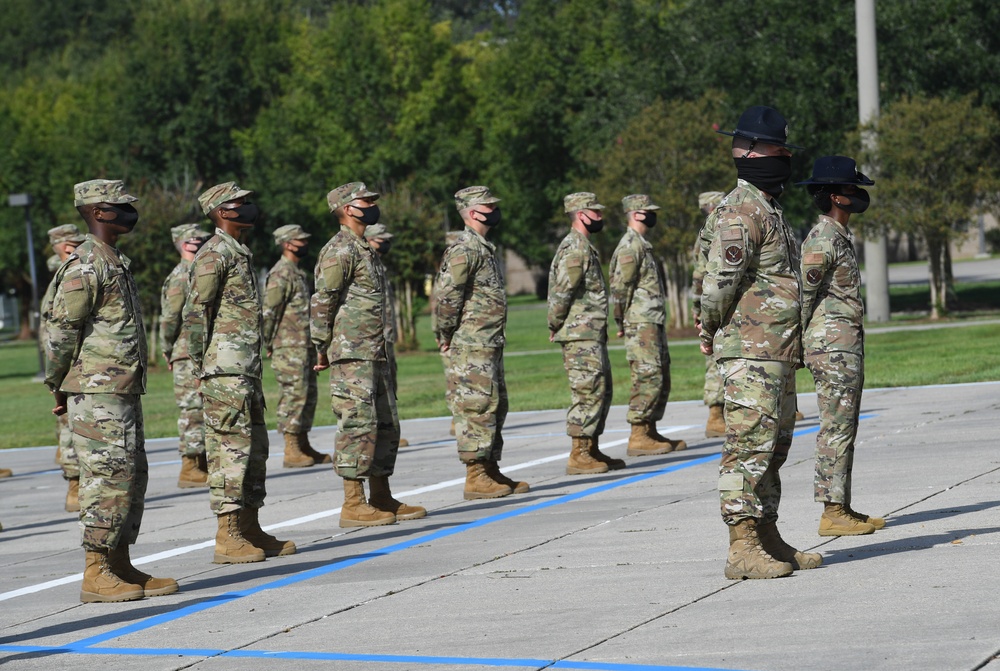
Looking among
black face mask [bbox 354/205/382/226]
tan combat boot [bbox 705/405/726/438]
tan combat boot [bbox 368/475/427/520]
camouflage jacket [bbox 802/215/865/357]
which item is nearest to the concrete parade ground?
tan combat boot [bbox 368/475/427/520]

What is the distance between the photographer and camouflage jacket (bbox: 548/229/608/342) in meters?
13.3

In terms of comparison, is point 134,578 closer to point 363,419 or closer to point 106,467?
point 106,467

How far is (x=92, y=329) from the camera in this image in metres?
8.83

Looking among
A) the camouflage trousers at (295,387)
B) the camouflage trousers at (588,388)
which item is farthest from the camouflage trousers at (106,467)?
the camouflage trousers at (295,387)

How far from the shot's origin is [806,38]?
4022cm

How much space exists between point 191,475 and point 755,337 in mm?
8431

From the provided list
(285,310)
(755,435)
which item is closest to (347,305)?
(755,435)

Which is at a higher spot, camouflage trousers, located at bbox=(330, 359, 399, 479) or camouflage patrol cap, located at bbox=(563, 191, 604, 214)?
camouflage patrol cap, located at bbox=(563, 191, 604, 214)

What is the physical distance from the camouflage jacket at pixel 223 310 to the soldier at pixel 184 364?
4.03 meters

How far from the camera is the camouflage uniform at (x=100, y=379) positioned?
8672 mm

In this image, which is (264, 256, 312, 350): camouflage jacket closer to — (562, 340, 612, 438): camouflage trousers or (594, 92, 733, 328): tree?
(562, 340, 612, 438): camouflage trousers

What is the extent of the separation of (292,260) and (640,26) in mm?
33304

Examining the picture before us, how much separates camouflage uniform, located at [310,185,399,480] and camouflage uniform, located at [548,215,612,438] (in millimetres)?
2441

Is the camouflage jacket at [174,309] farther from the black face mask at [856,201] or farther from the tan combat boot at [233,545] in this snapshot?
the black face mask at [856,201]
